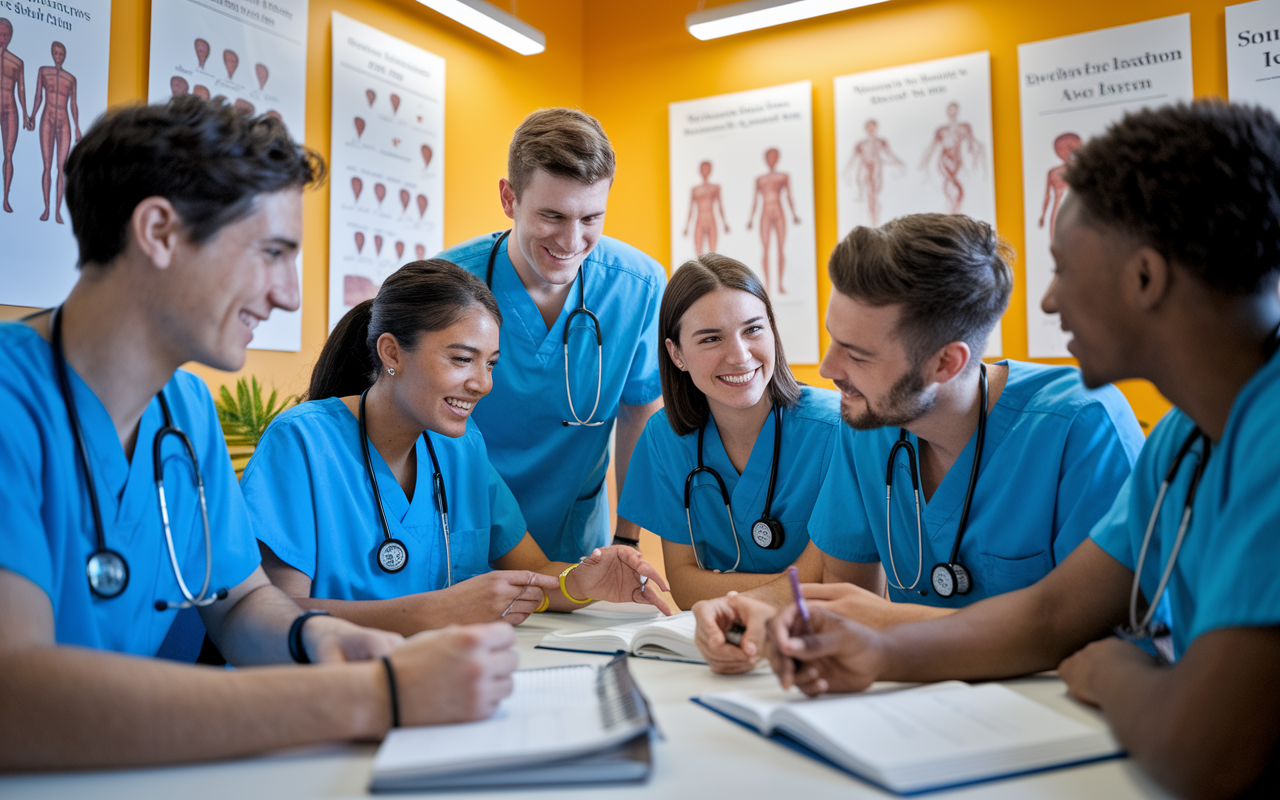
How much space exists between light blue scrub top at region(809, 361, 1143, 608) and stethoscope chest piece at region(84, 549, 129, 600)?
1.28m

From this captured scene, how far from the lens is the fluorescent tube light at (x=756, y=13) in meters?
3.26

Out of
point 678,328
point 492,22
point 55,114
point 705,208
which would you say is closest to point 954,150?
point 705,208

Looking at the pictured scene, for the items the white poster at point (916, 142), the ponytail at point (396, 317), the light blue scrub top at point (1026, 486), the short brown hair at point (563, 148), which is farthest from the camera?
the white poster at point (916, 142)

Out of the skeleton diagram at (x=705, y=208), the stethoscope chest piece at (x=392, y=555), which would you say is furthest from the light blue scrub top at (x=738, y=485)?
the skeleton diagram at (x=705, y=208)

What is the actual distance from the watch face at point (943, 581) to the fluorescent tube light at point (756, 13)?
235cm

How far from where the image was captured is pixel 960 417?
5.40 feet

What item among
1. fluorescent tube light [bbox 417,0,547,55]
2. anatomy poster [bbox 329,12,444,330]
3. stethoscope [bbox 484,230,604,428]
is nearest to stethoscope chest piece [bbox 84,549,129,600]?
stethoscope [bbox 484,230,604,428]

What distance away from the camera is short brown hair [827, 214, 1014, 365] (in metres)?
1.56

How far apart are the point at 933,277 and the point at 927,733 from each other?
0.87 meters

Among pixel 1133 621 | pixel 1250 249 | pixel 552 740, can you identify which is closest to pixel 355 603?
pixel 552 740

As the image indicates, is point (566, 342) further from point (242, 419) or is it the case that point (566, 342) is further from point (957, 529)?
point (957, 529)

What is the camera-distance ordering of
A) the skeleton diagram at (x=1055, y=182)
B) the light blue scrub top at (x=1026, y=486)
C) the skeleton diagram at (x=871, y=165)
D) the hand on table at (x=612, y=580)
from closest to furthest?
the light blue scrub top at (x=1026, y=486) < the hand on table at (x=612, y=580) < the skeleton diagram at (x=1055, y=182) < the skeleton diagram at (x=871, y=165)

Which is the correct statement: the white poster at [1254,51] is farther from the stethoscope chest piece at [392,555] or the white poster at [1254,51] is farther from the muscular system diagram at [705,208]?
the stethoscope chest piece at [392,555]

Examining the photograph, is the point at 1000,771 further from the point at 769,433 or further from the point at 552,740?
the point at 769,433
